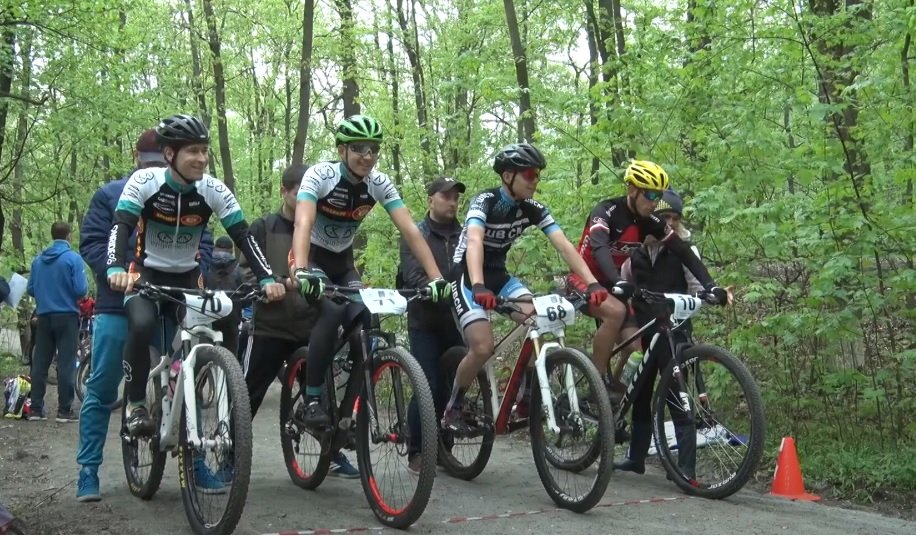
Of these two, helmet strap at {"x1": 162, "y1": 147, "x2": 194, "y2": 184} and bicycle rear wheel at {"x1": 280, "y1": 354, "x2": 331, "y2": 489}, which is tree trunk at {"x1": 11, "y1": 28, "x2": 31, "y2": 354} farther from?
helmet strap at {"x1": 162, "y1": 147, "x2": 194, "y2": 184}

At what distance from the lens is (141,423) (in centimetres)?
588

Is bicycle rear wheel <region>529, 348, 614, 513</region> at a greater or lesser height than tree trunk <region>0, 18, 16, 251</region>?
lesser

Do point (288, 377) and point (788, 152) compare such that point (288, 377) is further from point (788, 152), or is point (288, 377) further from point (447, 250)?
point (788, 152)

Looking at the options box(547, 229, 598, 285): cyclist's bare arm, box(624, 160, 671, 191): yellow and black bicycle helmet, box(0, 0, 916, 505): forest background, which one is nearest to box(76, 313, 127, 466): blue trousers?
box(547, 229, 598, 285): cyclist's bare arm

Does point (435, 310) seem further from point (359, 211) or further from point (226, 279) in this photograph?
point (226, 279)

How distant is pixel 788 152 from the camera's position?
28.0 feet

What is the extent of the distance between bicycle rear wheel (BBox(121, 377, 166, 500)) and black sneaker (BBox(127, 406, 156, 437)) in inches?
1.3

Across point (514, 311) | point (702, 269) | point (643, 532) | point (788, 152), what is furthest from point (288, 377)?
point (788, 152)

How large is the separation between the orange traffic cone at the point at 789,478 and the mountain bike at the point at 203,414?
4.01 m

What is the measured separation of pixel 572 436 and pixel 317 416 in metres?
1.62

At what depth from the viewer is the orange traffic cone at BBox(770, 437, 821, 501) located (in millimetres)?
6961

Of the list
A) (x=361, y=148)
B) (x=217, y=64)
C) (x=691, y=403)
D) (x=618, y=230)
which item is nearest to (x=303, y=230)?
(x=361, y=148)

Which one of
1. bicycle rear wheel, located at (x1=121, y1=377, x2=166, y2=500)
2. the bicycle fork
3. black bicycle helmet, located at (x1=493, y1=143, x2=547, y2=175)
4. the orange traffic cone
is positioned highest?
black bicycle helmet, located at (x1=493, y1=143, x2=547, y2=175)

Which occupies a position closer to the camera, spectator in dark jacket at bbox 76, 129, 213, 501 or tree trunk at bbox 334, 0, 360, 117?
spectator in dark jacket at bbox 76, 129, 213, 501
